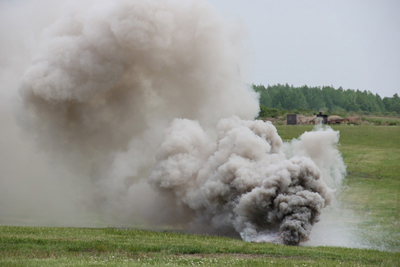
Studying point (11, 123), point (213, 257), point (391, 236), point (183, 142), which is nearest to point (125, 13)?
point (183, 142)

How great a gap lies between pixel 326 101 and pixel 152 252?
489ft

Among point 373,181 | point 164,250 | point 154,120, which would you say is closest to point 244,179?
point 164,250

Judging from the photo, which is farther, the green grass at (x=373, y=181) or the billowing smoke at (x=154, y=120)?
the green grass at (x=373, y=181)

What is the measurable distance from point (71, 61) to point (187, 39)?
6.86 m

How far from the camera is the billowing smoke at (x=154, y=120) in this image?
26.7 metres

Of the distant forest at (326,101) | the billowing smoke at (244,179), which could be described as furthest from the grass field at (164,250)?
the distant forest at (326,101)

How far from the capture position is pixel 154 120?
32.8 meters

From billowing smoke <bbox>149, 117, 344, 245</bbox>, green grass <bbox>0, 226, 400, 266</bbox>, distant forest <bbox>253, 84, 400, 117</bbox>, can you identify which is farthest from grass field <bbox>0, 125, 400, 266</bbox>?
distant forest <bbox>253, 84, 400, 117</bbox>

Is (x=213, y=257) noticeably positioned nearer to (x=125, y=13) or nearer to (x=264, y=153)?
(x=264, y=153)

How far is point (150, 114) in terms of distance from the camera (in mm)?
32938

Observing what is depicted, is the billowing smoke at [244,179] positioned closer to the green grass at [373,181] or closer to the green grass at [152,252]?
the green grass at [152,252]

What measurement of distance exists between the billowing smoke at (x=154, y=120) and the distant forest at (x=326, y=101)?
4295 inches

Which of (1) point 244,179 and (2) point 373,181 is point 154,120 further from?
(2) point 373,181

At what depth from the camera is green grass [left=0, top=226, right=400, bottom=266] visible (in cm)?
1731
